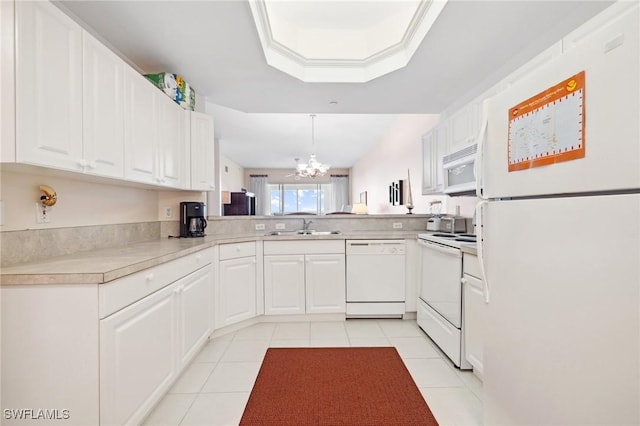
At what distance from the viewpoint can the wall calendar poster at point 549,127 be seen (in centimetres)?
86

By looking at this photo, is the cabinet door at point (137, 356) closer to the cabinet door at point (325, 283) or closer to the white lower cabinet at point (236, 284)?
the white lower cabinet at point (236, 284)

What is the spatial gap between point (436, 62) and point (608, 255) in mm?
2039

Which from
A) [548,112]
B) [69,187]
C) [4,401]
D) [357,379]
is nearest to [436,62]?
[548,112]

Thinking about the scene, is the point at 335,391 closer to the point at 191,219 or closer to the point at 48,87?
the point at 191,219

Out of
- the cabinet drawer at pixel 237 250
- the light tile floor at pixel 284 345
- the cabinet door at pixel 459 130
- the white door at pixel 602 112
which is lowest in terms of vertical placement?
the light tile floor at pixel 284 345

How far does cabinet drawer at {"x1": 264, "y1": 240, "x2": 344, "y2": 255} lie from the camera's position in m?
2.80

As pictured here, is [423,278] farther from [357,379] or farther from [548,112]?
[548,112]

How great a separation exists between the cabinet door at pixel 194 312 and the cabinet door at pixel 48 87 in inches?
37.9

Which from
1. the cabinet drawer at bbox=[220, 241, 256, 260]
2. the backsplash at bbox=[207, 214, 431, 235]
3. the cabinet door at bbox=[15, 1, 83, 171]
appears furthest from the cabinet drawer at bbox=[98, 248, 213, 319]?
the backsplash at bbox=[207, 214, 431, 235]

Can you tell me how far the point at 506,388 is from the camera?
1.17m

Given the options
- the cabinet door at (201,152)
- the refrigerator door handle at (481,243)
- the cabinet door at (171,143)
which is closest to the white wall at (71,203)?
the cabinet door at (171,143)

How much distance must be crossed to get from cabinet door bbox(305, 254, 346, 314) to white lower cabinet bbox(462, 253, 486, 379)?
1.23m

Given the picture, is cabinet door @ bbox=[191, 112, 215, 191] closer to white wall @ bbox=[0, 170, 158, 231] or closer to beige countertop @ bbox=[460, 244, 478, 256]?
white wall @ bbox=[0, 170, 158, 231]

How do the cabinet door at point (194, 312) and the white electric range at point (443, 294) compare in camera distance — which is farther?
the white electric range at point (443, 294)
